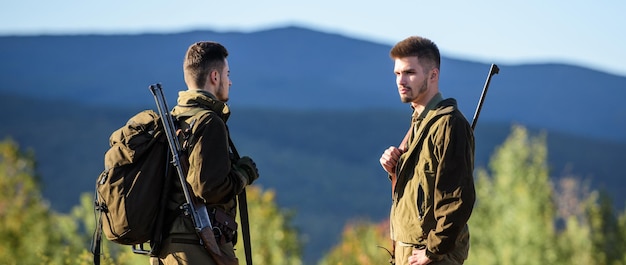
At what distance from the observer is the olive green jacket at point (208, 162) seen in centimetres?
524

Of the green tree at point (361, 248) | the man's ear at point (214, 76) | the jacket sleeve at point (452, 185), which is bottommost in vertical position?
the jacket sleeve at point (452, 185)

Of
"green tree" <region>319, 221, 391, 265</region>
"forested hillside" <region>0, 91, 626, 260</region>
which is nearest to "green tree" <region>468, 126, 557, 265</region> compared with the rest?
"green tree" <region>319, 221, 391, 265</region>

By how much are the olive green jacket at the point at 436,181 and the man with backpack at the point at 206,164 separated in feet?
2.58

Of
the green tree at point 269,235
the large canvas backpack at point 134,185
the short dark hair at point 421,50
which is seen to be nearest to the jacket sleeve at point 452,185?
the short dark hair at point 421,50

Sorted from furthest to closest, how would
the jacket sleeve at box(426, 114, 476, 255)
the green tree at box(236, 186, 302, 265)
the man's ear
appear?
1. the green tree at box(236, 186, 302, 265)
2. the man's ear
3. the jacket sleeve at box(426, 114, 476, 255)

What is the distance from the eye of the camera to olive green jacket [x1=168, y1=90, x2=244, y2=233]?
524cm

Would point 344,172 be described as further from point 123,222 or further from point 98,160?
point 123,222

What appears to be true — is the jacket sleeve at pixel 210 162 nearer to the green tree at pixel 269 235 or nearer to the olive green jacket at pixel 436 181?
the olive green jacket at pixel 436 181

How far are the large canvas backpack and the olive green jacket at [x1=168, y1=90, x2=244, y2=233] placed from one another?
4.4 inches

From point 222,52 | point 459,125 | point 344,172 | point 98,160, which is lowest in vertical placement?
point 459,125

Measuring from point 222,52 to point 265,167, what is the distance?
18755 centimetres

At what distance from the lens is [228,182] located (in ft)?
17.3

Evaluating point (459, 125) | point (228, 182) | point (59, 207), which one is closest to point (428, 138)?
point (459, 125)

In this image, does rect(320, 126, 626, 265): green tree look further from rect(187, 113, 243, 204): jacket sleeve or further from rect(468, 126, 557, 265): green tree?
rect(187, 113, 243, 204): jacket sleeve
